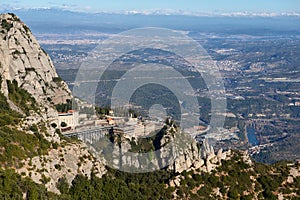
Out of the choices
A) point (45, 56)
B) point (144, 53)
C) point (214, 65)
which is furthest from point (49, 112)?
point (214, 65)

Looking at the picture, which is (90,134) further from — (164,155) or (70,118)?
(164,155)

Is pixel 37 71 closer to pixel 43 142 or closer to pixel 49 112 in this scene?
pixel 49 112

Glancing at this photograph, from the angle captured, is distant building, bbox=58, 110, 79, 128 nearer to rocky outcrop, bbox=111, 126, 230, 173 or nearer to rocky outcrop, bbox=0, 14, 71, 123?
rocky outcrop, bbox=0, 14, 71, 123

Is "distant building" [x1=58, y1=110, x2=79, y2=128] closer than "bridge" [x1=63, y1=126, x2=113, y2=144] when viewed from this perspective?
No

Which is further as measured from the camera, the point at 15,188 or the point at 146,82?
the point at 146,82

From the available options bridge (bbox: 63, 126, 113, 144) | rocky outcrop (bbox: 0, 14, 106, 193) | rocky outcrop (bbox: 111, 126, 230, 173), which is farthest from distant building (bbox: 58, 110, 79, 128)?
rocky outcrop (bbox: 111, 126, 230, 173)

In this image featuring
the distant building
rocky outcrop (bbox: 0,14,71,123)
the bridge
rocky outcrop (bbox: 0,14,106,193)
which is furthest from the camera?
the distant building

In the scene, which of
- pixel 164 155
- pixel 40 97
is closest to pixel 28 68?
pixel 40 97

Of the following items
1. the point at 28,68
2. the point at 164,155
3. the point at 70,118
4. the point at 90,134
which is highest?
the point at 28,68

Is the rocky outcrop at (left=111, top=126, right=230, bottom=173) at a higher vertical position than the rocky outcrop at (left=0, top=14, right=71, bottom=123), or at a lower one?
lower
